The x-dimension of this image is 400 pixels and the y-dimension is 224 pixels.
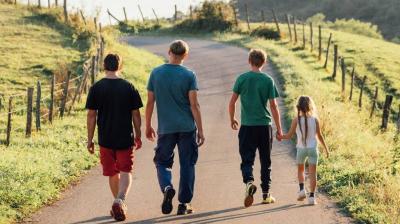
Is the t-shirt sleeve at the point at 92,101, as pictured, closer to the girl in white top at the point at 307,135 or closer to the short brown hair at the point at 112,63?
the short brown hair at the point at 112,63

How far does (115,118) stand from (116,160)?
0.51m

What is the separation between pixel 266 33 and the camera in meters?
43.7

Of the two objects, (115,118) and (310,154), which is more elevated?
(115,118)

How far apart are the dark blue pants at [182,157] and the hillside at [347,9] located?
71.7 metres

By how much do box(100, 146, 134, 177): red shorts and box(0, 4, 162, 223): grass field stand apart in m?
1.25

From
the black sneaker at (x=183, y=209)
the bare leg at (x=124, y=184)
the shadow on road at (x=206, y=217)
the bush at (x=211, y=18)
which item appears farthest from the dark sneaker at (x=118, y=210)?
the bush at (x=211, y=18)

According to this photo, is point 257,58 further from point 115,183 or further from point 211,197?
point 115,183

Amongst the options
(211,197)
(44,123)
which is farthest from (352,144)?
(44,123)

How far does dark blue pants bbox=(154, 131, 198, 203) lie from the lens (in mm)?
8023

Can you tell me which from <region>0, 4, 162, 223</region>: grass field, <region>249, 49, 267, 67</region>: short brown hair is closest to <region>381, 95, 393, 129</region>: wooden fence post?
<region>0, 4, 162, 223</region>: grass field

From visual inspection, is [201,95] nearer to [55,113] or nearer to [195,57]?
[55,113]

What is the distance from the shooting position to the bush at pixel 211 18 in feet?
161

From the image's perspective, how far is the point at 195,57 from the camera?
115ft

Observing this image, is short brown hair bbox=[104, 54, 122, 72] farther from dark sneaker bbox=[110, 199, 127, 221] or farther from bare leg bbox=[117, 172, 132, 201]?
dark sneaker bbox=[110, 199, 127, 221]
